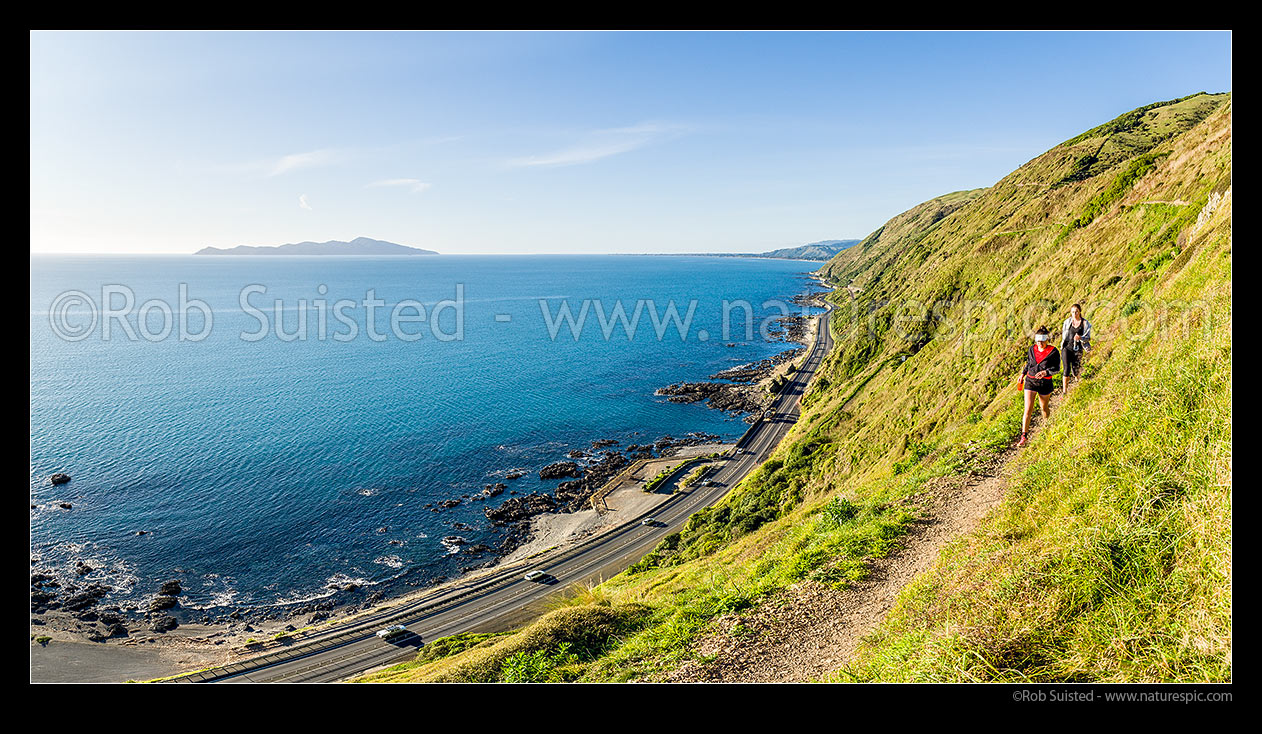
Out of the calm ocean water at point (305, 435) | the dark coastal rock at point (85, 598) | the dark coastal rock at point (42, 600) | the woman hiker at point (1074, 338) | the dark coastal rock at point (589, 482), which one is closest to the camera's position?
the woman hiker at point (1074, 338)

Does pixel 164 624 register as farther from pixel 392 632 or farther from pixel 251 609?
pixel 392 632

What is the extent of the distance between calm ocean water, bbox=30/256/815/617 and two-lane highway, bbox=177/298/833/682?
4.45 metres

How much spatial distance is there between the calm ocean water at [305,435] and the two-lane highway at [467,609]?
4446 mm

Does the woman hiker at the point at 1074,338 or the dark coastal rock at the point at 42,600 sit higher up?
the woman hiker at the point at 1074,338

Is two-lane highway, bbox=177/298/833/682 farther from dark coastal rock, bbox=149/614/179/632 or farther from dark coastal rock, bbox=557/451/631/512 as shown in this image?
dark coastal rock, bbox=557/451/631/512

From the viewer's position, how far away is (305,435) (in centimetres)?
6134

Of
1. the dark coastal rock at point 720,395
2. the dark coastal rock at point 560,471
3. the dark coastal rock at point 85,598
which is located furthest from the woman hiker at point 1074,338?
the dark coastal rock at point 720,395

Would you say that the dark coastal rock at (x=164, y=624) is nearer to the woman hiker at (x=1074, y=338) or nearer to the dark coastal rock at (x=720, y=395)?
the woman hiker at (x=1074, y=338)

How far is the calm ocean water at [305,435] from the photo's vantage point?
41.8 m

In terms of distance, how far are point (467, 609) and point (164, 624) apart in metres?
20.8
